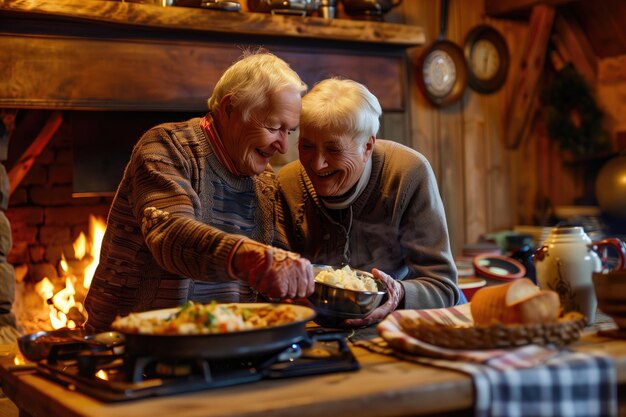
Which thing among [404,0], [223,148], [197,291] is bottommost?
[197,291]

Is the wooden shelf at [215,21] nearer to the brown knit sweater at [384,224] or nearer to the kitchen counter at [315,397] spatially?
the brown knit sweater at [384,224]

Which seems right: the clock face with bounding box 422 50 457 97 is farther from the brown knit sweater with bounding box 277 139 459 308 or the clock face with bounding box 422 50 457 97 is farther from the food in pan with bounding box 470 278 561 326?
the food in pan with bounding box 470 278 561 326

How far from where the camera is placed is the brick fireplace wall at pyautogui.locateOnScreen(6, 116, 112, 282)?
14.1ft

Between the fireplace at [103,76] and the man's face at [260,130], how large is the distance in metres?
1.58

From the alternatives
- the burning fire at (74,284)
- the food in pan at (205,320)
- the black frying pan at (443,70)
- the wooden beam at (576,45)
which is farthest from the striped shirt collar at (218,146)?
the wooden beam at (576,45)

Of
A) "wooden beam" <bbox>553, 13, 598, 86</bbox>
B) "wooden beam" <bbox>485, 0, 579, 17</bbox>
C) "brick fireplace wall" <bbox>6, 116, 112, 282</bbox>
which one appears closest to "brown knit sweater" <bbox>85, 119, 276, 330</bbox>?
"brick fireplace wall" <bbox>6, 116, 112, 282</bbox>

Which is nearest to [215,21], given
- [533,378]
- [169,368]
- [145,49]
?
[145,49]

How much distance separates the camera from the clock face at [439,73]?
512 cm

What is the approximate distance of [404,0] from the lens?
5043mm

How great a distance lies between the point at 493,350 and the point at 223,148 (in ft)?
3.70

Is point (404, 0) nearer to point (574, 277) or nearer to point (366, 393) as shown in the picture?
point (574, 277)

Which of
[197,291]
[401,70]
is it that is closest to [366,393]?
[197,291]

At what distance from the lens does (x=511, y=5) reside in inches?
209

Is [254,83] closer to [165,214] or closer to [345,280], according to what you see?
[165,214]
